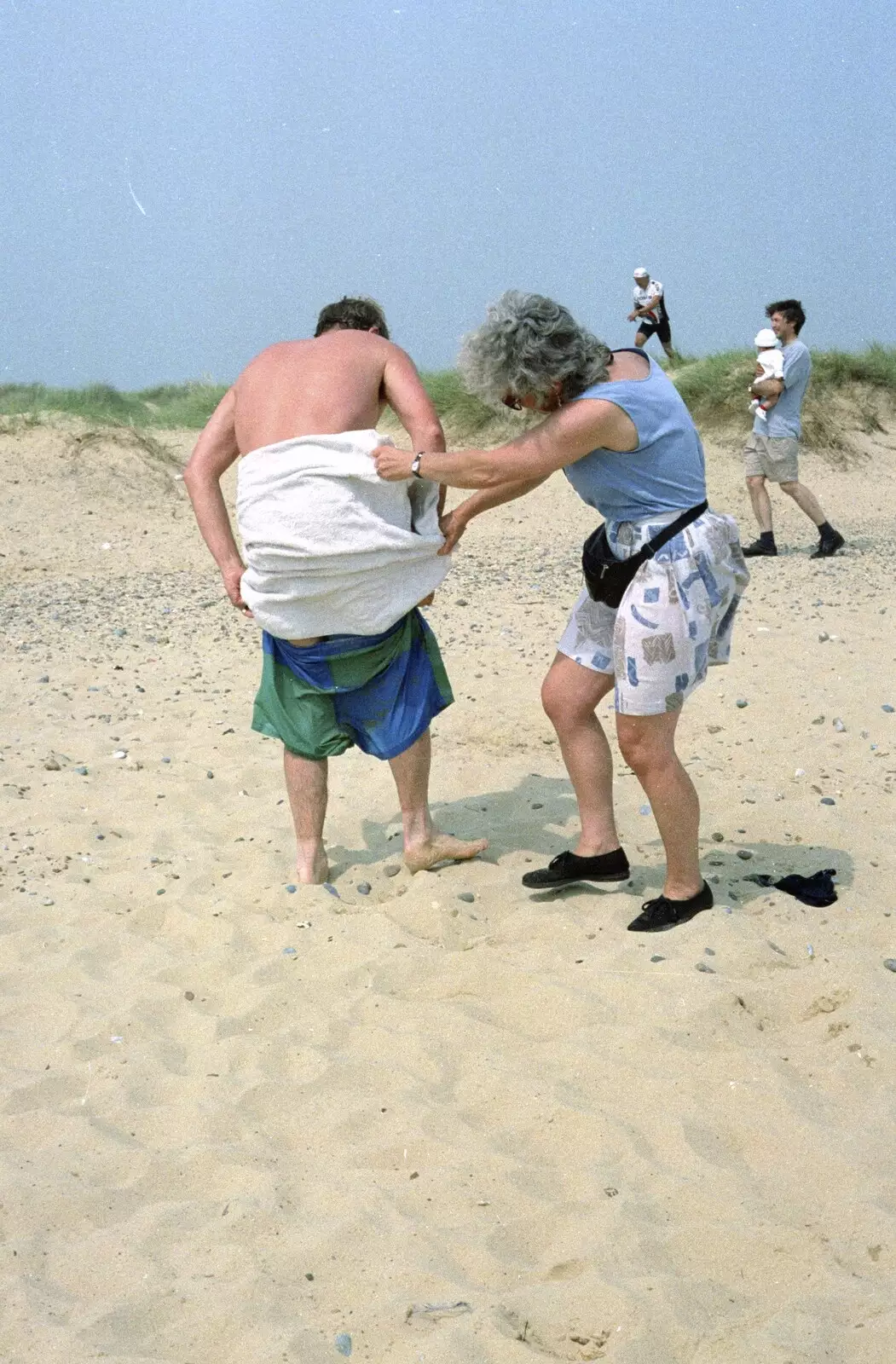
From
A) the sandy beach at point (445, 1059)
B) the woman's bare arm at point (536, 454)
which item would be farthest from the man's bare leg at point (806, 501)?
the woman's bare arm at point (536, 454)

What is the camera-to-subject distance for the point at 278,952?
399cm

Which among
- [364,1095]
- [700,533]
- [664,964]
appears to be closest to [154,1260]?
[364,1095]

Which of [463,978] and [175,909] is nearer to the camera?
[463,978]

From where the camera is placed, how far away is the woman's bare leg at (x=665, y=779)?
3777mm

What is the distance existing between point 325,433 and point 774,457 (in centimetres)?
698

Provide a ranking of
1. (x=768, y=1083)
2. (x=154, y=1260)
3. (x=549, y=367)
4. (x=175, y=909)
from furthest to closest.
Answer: (x=175, y=909) < (x=549, y=367) < (x=768, y=1083) < (x=154, y=1260)

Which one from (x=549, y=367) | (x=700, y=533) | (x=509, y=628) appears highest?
(x=549, y=367)

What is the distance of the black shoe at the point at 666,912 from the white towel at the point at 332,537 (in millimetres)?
1127

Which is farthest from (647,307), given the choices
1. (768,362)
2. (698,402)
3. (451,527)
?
(451,527)

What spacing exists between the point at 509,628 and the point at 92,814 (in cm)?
314

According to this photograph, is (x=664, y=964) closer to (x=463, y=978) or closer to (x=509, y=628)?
(x=463, y=978)

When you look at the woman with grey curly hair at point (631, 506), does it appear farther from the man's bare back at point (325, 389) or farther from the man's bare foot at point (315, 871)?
the man's bare foot at point (315, 871)

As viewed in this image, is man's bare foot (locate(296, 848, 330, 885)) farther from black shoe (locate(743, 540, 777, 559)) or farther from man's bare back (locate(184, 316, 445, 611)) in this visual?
black shoe (locate(743, 540, 777, 559))

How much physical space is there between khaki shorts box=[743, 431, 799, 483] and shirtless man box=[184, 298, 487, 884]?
21.1 ft
